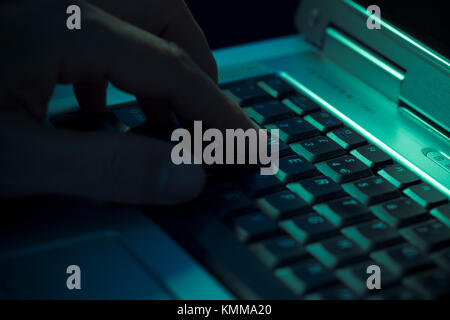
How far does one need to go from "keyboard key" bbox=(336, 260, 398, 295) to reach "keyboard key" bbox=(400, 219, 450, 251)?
0.06 meters

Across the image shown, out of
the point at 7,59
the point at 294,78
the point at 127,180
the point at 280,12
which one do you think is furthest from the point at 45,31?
the point at 280,12

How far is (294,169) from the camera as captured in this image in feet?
2.26

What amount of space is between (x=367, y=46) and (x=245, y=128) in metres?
A: 0.29

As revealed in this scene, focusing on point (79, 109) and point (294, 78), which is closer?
point (79, 109)

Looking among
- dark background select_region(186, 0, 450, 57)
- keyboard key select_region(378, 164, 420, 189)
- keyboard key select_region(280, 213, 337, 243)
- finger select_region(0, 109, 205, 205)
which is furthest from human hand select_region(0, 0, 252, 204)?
dark background select_region(186, 0, 450, 57)

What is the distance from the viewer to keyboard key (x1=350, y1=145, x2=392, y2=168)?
2.31 ft

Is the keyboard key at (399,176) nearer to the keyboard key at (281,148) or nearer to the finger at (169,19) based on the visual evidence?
the keyboard key at (281,148)

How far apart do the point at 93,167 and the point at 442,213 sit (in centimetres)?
36

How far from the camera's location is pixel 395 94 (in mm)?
841

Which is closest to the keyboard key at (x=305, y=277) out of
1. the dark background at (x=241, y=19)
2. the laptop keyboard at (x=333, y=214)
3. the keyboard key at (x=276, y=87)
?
the laptop keyboard at (x=333, y=214)

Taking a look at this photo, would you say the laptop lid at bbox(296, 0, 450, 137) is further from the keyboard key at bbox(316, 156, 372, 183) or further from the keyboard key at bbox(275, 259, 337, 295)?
the keyboard key at bbox(275, 259, 337, 295)

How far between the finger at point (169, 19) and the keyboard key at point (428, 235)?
335 mm

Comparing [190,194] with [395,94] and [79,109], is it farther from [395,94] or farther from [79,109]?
[395,94]

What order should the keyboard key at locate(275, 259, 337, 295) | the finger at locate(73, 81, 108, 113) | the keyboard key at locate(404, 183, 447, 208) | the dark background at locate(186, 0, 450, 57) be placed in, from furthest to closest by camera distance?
the dark background at locate(186, 0, 450, 57) < the finger at locate(73, 81, 108, 113) < the keyboard key at locate(404, 183, 447, 208) < the keyboard key at locate(275, 259, 337, 295)
